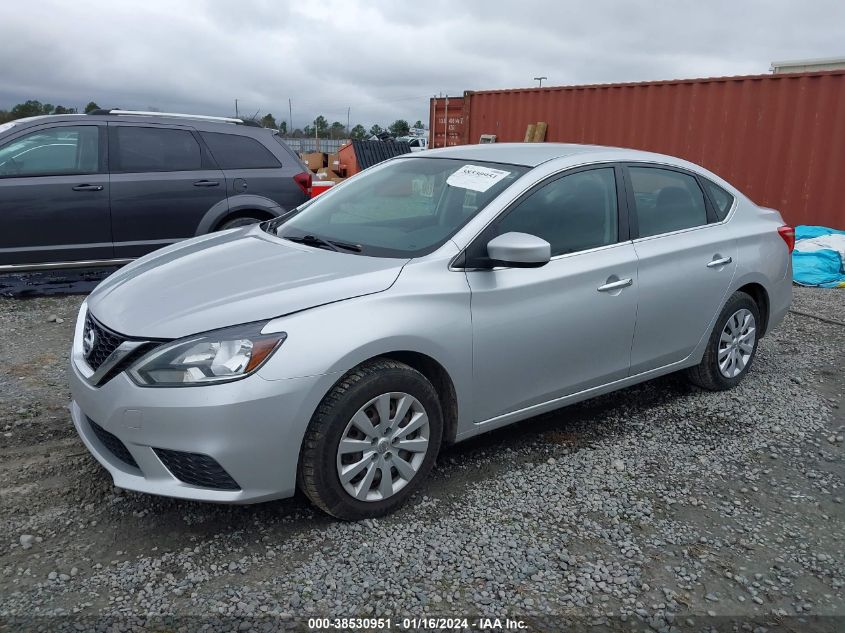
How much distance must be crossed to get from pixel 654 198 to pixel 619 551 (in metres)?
2.19

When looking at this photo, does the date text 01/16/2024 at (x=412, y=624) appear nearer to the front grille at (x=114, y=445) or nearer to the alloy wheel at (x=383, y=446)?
the alloy wheel at (x=383, y=446)

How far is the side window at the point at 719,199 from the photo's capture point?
15.0ft

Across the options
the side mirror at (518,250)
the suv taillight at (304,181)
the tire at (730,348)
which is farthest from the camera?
the suv taillight at (304,181)

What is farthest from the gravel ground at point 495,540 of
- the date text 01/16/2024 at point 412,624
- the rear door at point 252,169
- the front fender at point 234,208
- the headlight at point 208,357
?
the rear door at point 252,169

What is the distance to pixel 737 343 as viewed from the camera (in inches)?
186

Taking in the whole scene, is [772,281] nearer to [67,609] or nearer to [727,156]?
[67,609]

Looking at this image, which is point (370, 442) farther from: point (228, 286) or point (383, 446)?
point (228, 286)

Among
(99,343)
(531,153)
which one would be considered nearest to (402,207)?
(531,153)

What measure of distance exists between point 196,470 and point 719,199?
364cm

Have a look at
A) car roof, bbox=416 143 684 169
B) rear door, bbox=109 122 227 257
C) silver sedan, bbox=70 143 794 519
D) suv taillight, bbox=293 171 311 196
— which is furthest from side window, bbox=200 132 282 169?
car roof, bbox=416 143 684 169

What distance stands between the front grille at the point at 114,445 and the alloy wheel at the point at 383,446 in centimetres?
84

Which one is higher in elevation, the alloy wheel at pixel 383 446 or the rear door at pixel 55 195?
the rear door at pixel 55 195

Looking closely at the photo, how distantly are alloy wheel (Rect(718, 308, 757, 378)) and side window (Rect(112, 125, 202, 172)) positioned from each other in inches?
201

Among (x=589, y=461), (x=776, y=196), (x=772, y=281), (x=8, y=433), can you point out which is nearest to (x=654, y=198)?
(x=772, y=281)
